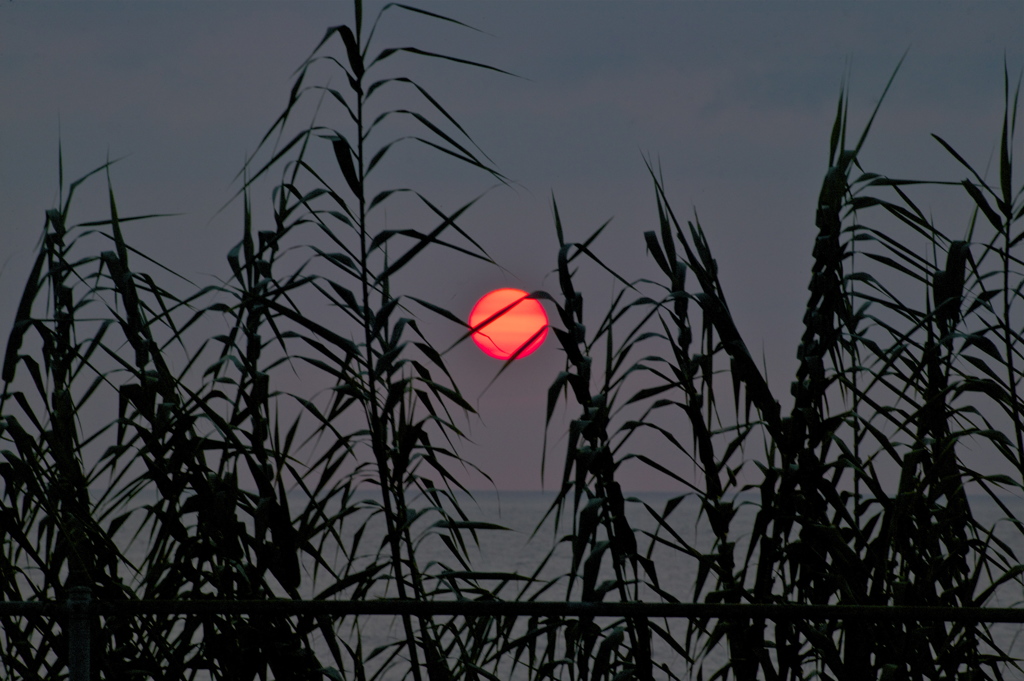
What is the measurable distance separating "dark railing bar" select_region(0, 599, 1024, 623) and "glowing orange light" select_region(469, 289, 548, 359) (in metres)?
0.40

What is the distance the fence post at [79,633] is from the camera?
4.51ft

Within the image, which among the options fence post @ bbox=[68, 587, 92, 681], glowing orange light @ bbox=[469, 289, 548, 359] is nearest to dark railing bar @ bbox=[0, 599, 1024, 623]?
fence post @ bbox=[68, 587, 92, 681]

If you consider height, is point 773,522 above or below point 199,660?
above

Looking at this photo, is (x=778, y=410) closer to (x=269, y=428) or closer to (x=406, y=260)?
(x=406, y=260)

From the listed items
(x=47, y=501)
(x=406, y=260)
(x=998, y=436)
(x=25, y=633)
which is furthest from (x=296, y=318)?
(x=998, y=436)

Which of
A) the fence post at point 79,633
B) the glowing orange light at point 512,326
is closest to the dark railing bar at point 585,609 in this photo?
the fence post at point 79,633

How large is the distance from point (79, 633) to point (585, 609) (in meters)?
0.75

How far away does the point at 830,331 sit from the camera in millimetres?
1613

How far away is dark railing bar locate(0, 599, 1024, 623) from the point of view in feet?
4.00

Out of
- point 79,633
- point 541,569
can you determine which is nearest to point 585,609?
point 541,569

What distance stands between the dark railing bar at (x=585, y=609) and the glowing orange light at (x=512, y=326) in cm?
40

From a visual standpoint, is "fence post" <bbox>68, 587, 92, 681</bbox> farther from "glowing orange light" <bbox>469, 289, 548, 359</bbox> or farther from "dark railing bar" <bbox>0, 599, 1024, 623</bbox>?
"glowing orange light" <bbox>469, 289, 548, 359</bbox>

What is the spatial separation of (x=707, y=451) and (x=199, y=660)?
3.03 ft

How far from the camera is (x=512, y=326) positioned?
1489 mm
